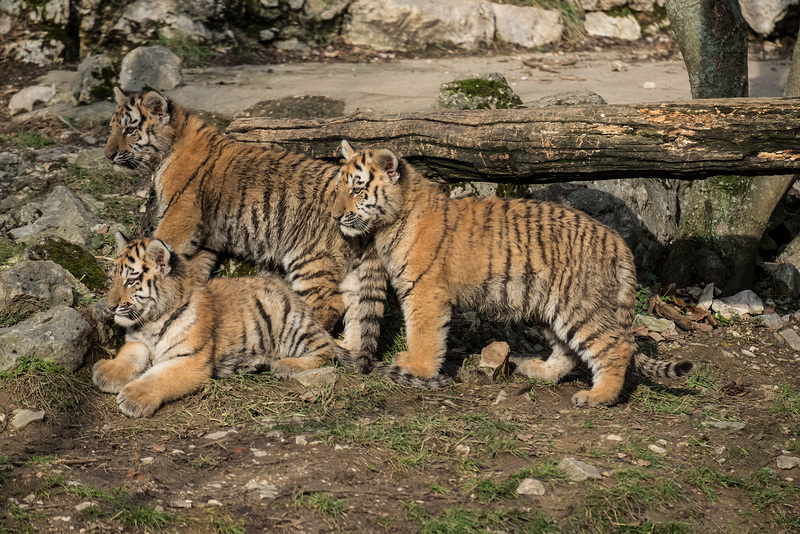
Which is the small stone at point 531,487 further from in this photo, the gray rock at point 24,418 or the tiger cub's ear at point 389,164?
the gray rock at point 24,418

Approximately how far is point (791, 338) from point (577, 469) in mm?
3144

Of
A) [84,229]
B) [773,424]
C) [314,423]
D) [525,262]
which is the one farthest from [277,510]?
[84,229]

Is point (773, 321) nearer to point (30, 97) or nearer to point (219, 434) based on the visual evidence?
point (219, 434)

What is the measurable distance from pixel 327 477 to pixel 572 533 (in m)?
1.16

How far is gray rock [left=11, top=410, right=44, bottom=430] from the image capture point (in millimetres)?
4105

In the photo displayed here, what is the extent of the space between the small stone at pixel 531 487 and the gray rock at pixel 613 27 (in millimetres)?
11086

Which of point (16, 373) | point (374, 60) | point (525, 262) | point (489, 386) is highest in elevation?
point (374, 60)

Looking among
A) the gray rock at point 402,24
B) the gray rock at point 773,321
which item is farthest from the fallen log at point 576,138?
the gray rock at point 402,24

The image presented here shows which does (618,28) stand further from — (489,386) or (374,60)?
(489,386)

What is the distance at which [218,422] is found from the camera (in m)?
4.40

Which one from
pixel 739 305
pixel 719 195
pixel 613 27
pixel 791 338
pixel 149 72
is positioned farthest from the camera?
pixel 613 27

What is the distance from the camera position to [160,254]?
15.1 ft

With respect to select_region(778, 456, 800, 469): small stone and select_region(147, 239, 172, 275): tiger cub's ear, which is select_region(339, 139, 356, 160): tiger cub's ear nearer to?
select_region(147, 239, 172, 275): tiger cub's ear

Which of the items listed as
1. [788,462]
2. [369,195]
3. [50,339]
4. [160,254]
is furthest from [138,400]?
[788,462]
